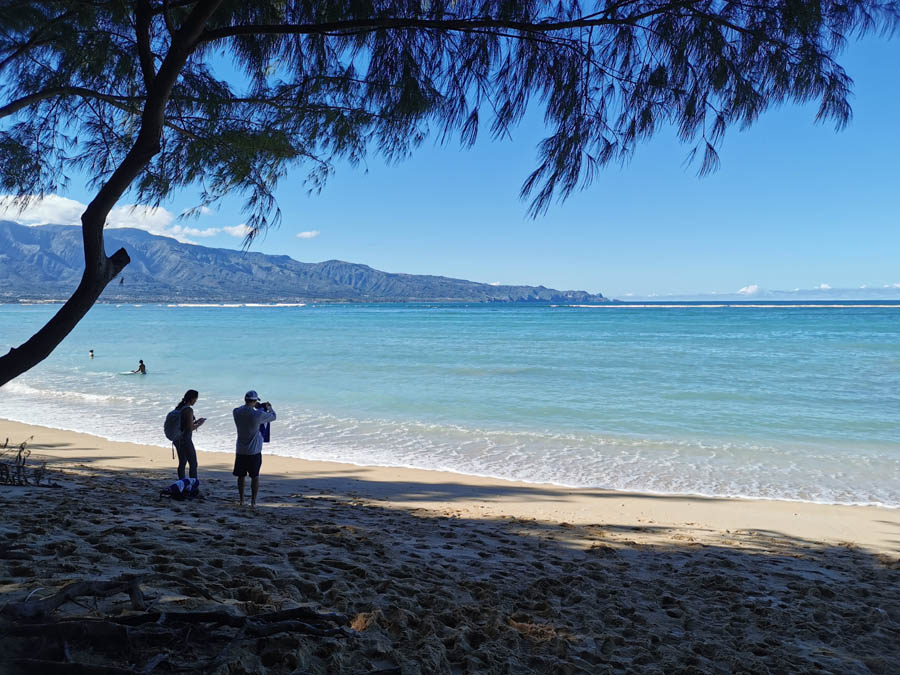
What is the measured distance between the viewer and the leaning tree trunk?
2727 millimetres

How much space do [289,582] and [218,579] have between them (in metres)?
0.42

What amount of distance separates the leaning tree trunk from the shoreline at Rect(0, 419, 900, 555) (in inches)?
207

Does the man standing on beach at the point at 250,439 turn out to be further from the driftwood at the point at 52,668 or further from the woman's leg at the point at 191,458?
the driftwood at the point at 52,668

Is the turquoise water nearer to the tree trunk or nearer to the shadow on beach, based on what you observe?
the shadow on beach

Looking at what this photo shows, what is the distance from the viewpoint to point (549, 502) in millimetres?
8289

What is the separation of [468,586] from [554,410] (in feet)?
39.1

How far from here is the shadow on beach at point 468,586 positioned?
3.11 metres

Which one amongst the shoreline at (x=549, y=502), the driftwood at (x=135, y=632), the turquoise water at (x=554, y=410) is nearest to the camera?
the driftwood at (x=135, y=632)

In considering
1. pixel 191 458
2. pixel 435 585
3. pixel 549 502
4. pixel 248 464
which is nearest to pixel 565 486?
pixel 549 502

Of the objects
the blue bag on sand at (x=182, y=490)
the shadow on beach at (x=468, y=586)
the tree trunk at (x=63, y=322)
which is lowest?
the blue bag on sand at (x=182, y=490)

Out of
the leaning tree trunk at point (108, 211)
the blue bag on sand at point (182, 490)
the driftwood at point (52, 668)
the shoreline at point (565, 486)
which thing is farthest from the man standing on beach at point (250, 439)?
the driftwood at point (52, 668)

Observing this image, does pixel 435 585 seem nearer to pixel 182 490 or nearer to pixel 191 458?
pixel 182 490

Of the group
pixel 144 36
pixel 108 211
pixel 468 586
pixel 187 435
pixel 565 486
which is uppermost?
pixel 144 36

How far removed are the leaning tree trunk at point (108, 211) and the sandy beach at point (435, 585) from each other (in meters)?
1.05
